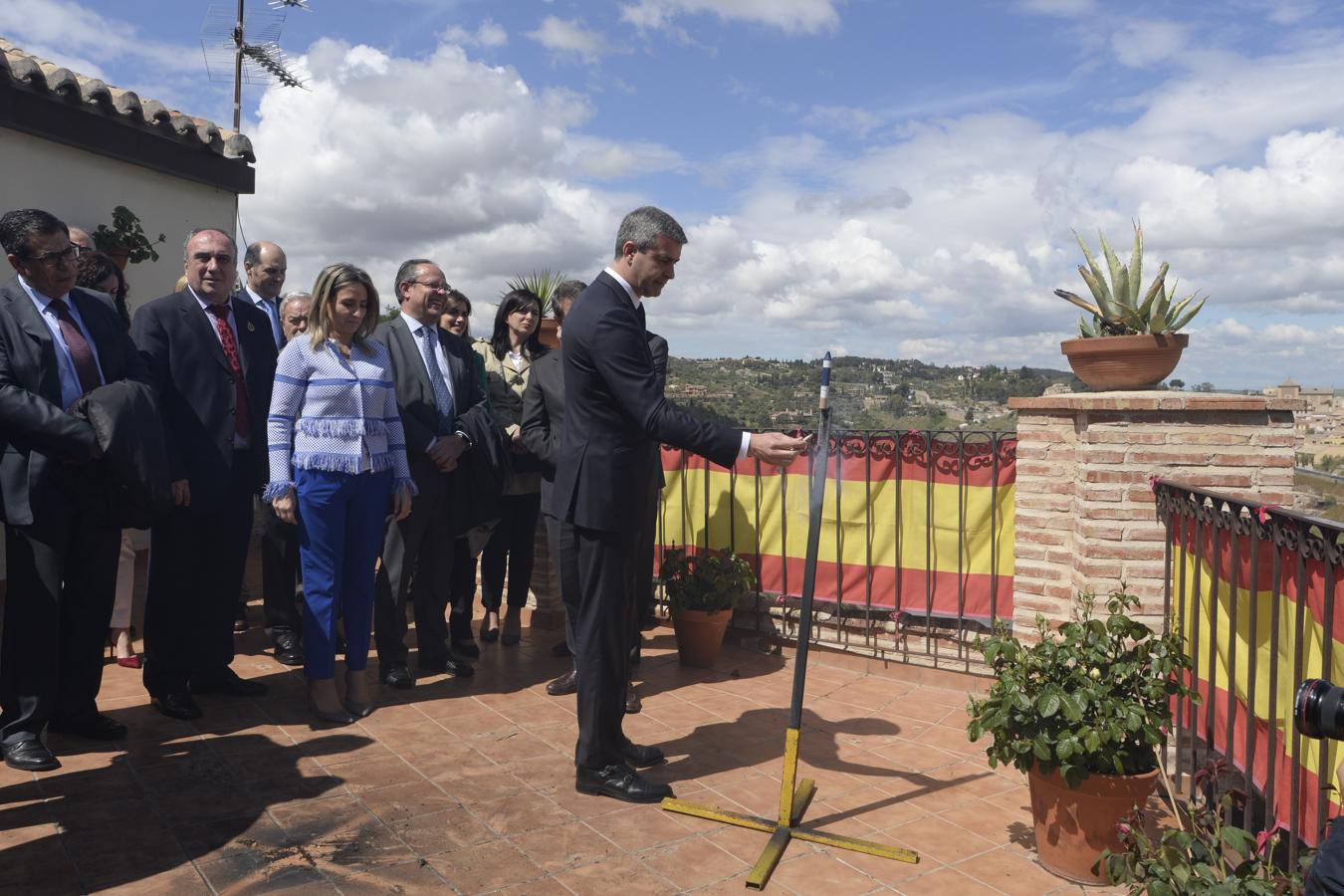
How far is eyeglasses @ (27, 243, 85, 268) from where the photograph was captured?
372cm

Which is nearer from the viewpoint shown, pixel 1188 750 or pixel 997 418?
pixel 1188 750

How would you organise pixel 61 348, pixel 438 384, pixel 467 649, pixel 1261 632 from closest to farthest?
pixel 1261 632 → pixel 61 348 → pixel 438 384 → pixel 467 649

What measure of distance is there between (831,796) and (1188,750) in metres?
1.62

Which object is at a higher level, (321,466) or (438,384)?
(438,384)

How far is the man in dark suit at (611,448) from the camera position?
3.55 metres

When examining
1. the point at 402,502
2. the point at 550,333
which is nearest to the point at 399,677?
the point at 402,502

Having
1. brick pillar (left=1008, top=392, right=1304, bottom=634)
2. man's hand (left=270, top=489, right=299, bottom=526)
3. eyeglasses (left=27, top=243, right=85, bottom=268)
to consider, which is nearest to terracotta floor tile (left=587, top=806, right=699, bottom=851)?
man's hand (left=270, top=489, right=299, bottom=526)

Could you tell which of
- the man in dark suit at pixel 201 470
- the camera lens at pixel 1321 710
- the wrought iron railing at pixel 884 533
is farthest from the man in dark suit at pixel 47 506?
the camera lens at pixel 1321 710

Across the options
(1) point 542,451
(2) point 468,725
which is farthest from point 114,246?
(2) point 468,725

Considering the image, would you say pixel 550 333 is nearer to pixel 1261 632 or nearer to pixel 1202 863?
pixel 1261 632

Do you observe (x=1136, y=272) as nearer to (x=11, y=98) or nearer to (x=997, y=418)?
(x=997, y=418)

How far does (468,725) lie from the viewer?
436 centimetres

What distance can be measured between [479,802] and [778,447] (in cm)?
168

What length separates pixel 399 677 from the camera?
4867 millimetres
